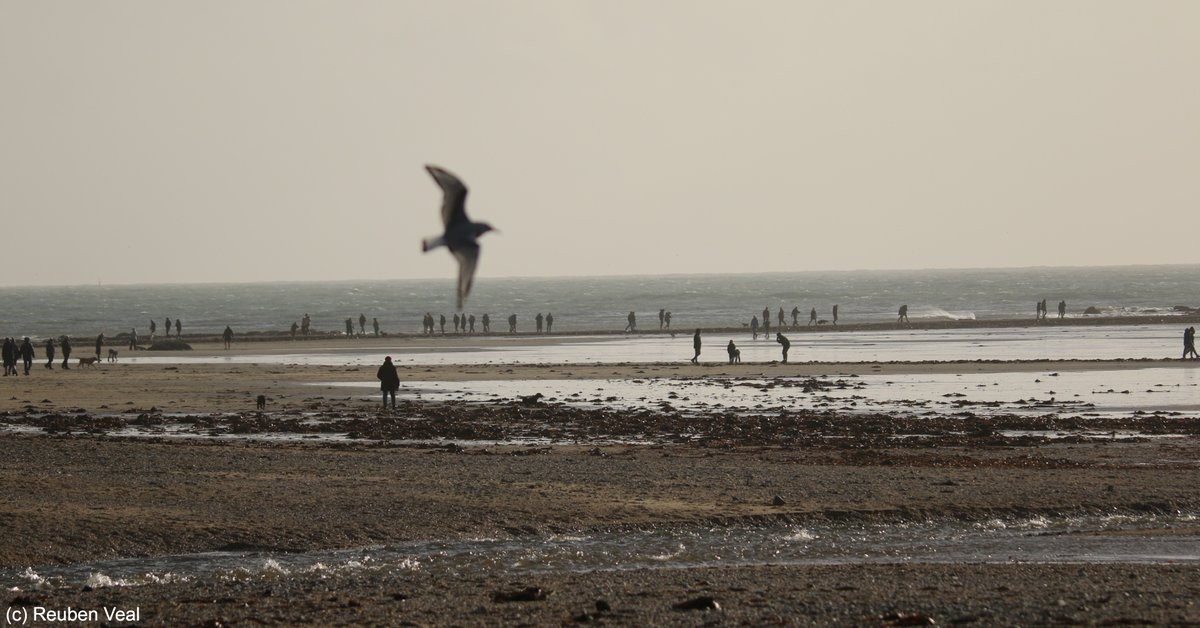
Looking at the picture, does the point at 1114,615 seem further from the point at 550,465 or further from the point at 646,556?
the point at 550,465

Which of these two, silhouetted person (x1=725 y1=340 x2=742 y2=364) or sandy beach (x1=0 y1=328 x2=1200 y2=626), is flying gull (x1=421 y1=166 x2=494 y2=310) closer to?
sandy beach (x1=0 y1=328 x2=1200 y2=626)

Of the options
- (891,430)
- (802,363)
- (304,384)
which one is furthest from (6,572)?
(802,363)

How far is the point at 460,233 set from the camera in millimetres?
6789

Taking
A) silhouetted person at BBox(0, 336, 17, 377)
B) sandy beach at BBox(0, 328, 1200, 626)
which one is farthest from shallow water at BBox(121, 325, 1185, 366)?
sandy beach at BBox(0, 328, 1200, 626)

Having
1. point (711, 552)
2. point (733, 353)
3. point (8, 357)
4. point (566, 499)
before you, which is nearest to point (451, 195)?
point (711, 552)

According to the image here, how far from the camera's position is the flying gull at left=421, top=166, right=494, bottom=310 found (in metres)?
6.71

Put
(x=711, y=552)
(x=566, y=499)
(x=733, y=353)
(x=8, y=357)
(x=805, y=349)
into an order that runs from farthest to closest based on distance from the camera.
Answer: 1. (x=805, y=349)
2. (x=733, y=353)
3. (x=8, y=357)
4. (x=566, y=499)
5. (x=711, y=552)

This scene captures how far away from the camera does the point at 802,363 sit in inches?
2130

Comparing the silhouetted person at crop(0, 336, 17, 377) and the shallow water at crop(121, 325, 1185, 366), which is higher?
the silhouetted person at crop(0, 336, 17, 377)

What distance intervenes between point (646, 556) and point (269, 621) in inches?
195

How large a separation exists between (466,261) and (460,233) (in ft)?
0.47

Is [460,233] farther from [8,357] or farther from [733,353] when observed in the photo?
[733,353]

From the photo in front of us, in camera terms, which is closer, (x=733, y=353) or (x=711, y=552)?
(x=711, y=552)

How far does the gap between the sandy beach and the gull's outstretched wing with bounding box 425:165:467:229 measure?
241 inches
